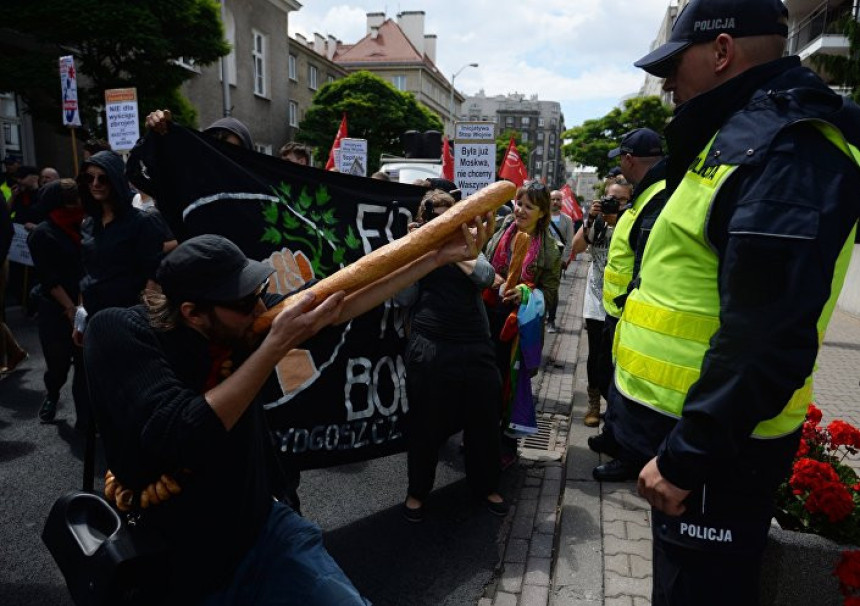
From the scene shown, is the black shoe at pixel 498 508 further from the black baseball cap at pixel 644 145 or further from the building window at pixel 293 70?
the building window at pixel 293 70

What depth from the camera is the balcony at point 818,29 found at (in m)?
20.2

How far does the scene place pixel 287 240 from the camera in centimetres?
364

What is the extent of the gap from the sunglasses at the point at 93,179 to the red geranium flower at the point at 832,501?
4302mm

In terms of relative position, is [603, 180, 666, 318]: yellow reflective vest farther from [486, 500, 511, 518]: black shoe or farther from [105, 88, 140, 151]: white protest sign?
[105, 88, 140, 151]: white protest sign

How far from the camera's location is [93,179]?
12.9 feet

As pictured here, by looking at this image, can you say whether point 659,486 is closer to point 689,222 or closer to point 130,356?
point 689,222

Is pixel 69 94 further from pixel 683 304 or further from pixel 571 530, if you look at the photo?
pixel 683 304

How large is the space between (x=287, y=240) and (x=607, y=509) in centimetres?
265

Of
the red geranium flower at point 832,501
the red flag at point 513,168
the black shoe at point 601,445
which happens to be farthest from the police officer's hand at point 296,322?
the red flag at point 513,168

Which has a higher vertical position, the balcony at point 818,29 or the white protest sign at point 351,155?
the balcony at point 818,29

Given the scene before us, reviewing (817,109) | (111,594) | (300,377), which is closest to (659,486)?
(817,109)

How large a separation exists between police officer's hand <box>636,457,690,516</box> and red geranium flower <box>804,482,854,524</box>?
1.41m

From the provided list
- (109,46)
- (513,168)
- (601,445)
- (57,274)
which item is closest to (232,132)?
(57,274)

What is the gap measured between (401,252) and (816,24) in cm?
2737
